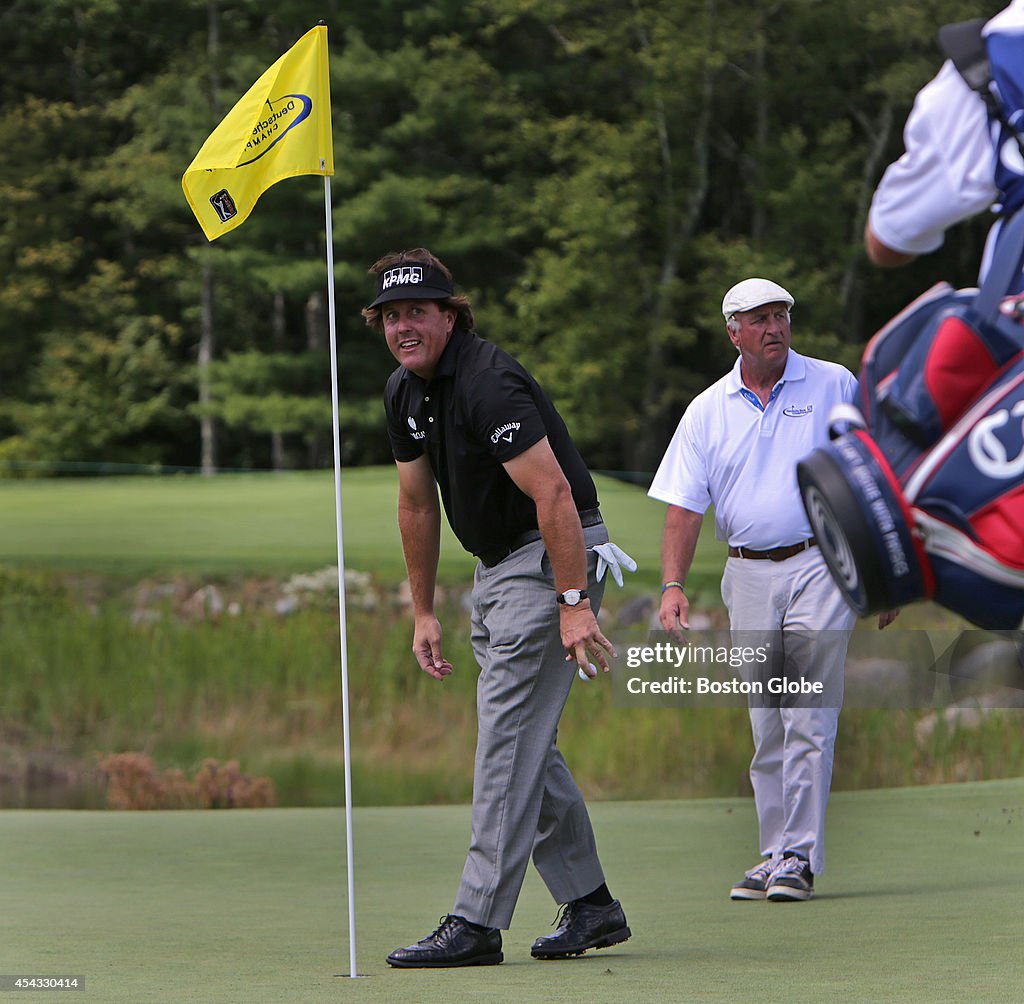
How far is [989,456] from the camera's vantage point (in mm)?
1942

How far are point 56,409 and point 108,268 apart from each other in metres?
1.80

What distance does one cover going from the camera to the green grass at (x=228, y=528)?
1158 centimetres

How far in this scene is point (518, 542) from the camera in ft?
14.2

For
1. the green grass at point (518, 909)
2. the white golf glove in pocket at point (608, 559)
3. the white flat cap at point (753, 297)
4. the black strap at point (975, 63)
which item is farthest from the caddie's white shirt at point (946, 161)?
the white flat cap at point (753, 297)

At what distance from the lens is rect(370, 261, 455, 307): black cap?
13.6 ft

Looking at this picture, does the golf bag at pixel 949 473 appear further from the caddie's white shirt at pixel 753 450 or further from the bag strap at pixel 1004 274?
the caddie's white shirt at pixel 753 450

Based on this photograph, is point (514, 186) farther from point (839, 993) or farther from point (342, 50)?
point (839, 993)

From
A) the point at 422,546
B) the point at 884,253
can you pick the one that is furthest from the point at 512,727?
the point at 884,253

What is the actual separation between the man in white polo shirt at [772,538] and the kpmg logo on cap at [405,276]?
4.58ft

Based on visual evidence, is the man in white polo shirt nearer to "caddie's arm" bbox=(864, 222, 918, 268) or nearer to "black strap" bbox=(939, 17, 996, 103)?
"caddie's arm" bbox=(864, 222, 918, 268)

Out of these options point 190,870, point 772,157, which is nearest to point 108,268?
point 772,157

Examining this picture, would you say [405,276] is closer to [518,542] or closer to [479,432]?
[479,432]

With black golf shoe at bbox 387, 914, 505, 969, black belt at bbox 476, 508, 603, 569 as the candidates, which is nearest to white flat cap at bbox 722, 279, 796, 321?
black belt at bbox 476, 508, 603, 569

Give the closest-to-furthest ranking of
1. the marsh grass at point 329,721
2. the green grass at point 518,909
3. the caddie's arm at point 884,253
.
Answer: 1. the caddie's arm at point 884,253
2. the green grass at point 518,909
3. the marsh grass at point 329,721
